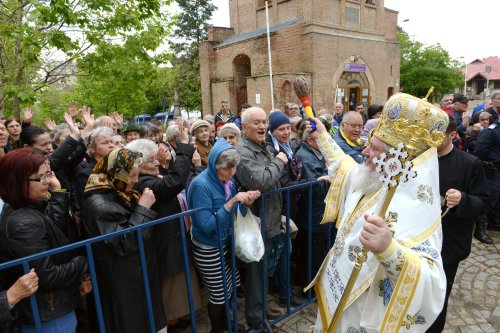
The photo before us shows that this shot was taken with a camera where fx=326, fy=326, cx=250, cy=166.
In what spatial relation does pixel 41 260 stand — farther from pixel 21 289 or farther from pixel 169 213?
pixel 169 213

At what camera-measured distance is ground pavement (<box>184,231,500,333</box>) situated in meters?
3.33

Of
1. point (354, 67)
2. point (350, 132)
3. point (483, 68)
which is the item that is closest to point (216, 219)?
point (350, 132)

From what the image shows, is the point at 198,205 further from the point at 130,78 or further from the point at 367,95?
the point at 367,95

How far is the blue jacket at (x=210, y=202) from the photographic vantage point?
8.71ft

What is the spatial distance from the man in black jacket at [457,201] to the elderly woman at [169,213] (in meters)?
2.25

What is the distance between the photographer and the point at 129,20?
22.6 ft

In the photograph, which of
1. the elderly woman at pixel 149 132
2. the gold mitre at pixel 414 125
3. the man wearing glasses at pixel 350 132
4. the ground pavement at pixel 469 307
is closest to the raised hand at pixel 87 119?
the elderly woman at pixel 149 132

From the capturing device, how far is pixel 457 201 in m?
2.59

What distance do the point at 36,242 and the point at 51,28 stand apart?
5774 millimetres

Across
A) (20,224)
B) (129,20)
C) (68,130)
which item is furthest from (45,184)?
(129,20)

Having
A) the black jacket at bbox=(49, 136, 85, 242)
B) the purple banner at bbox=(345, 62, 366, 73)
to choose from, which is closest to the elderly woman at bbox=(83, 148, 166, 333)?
the black jacket at bbox=(49, 136, 85, 242)

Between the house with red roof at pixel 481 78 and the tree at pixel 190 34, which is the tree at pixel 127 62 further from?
the house with red roof at pixel 481 78

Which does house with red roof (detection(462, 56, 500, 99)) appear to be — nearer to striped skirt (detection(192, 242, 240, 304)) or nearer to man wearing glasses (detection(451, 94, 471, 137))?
man wearing glasses (detection(451, 94, 471, 137))

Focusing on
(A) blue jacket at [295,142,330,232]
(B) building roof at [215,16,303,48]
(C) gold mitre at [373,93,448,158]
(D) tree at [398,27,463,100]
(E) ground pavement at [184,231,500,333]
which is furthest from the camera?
(D) tree at [398,27,463,100]
